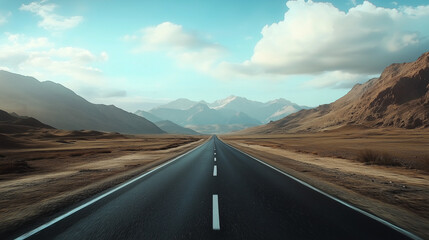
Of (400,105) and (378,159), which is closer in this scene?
(378,159)

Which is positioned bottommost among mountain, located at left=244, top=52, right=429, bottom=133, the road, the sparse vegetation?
the sparse vegetation

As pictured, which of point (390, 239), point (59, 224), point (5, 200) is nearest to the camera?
point (390, 239)

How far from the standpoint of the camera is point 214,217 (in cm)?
604

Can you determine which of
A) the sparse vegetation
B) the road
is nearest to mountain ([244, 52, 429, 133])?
the sparse vegetation

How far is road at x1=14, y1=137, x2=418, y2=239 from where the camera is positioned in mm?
5086

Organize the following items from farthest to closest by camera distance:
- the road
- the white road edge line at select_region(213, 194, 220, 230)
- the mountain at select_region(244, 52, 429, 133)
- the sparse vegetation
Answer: the mountain at select_region(244, 52, 429, 133) < the sparse vegetation < the white road edge line at select_region(213, 194, 220, 230) < the road

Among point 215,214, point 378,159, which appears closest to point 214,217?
point 215,214

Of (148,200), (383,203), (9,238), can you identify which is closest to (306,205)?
(383,203)

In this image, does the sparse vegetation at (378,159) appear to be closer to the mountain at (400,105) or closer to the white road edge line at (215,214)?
→ the white road edge line at (215,214)

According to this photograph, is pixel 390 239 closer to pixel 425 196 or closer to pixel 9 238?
pixel 425 196

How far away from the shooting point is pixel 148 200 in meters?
7.76

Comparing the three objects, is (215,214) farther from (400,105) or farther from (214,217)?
(400,105)

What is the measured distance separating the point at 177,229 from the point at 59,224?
2.73 metres

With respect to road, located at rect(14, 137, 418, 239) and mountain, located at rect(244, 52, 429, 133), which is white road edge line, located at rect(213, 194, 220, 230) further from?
mountain, located at rect(244, 52, 429, 133)
